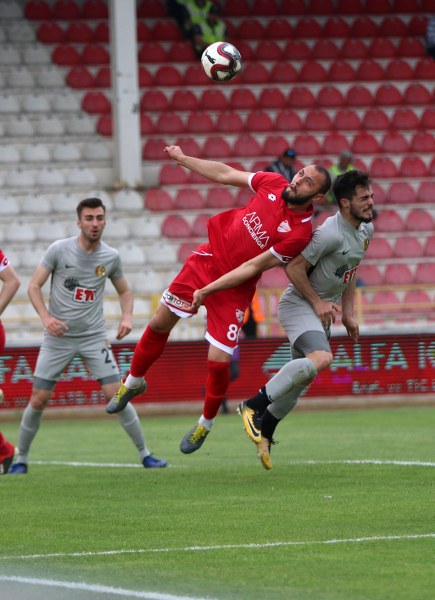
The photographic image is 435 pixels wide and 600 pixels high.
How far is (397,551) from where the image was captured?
240 inches

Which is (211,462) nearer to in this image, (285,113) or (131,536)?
(131,536)

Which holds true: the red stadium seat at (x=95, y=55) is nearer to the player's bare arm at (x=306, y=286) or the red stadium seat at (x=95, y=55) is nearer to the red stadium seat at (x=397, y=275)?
the red stadium seat at (x=397, y=275)

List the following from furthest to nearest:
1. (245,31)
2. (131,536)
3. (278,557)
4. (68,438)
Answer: (245,31) < (68,438) < (131,536) < (278,557)

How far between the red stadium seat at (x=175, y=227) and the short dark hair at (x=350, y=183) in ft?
41.9

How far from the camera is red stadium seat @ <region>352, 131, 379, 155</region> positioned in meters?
23.8

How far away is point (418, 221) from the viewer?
22.7 meters

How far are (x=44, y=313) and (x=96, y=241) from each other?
77cm

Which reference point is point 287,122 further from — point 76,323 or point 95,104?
point 76,323

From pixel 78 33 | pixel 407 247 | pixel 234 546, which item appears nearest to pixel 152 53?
pixel 78 33

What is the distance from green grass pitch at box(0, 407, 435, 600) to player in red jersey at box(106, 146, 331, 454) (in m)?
0.87

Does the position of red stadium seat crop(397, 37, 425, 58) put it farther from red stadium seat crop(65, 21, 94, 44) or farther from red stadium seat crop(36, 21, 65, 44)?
red stadium seat crop(36, 21, 65, 44)

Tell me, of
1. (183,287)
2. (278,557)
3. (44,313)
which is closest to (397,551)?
(278,557)

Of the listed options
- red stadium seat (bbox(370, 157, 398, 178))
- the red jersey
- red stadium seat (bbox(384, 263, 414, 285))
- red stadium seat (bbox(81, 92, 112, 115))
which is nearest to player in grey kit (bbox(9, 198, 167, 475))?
the red jersey

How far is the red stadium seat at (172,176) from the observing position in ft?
74.8
